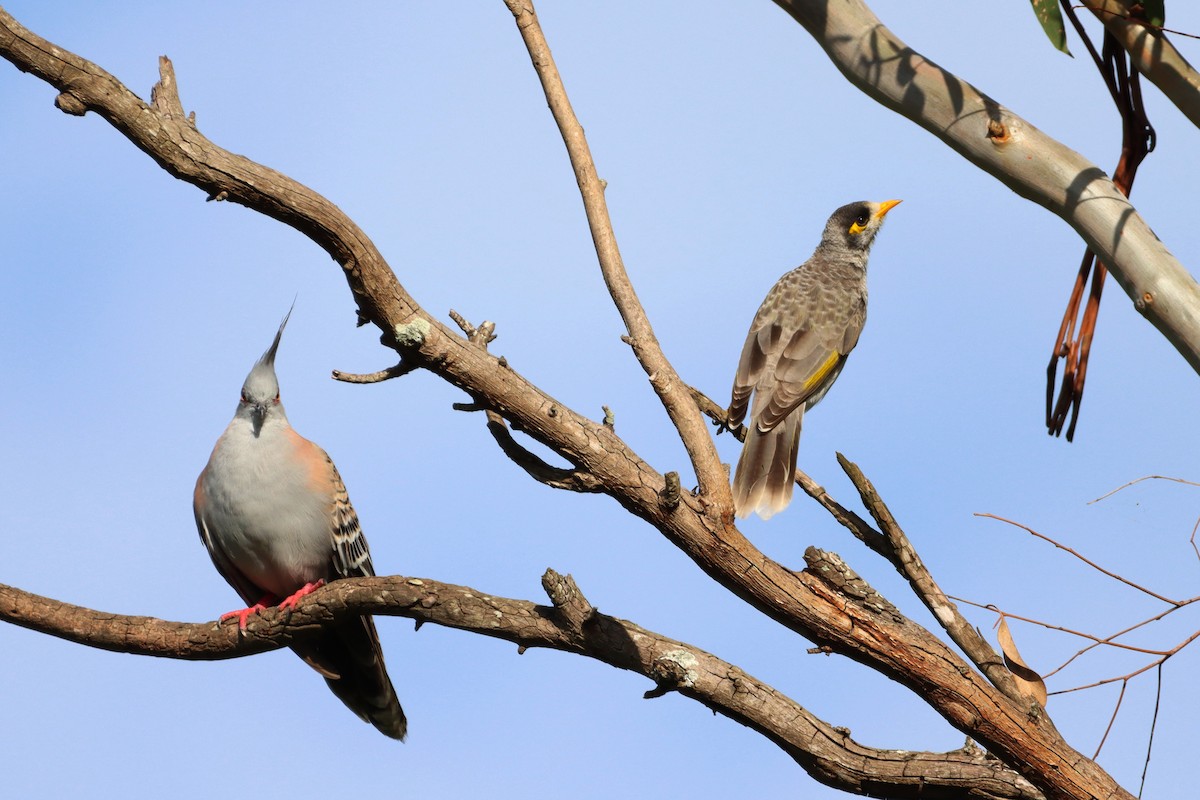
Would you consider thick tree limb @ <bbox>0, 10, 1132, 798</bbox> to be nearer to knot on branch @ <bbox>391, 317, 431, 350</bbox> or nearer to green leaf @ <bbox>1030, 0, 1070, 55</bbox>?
knot on branch @ <bbox>391, 317, 431, 350</bbox>

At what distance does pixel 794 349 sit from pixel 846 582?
115 inches

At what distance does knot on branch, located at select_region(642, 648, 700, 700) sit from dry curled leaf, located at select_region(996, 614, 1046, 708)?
108 cm

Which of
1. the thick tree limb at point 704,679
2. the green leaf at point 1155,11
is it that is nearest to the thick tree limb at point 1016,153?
the green leaf at point 1155,11

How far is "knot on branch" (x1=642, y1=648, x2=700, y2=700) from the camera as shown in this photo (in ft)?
11.6

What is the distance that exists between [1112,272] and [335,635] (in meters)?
3.42

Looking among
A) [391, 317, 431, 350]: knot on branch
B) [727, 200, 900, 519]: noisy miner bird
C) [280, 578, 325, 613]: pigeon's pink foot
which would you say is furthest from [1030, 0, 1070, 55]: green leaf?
[280, 578, 325, 613]: pigeon's pink foot

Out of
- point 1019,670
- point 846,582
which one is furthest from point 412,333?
point 1019,670

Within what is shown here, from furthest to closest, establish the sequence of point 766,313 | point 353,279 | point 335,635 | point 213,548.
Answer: point 766,313 < point 213,548 < point 335,635 < point 353,279

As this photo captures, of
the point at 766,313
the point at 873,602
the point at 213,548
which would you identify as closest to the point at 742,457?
the point at 766,313

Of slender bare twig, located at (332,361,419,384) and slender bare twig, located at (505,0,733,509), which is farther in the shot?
slender bare twig, located at (505,0,733,509)

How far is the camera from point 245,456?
16.8 ft

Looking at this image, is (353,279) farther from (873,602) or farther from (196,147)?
(873,602)

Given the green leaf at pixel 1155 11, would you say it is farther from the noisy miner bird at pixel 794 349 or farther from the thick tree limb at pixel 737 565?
the noisy miner bird at pixel 794 349

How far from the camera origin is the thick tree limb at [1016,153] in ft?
9.54
